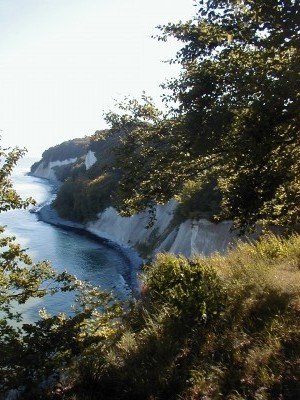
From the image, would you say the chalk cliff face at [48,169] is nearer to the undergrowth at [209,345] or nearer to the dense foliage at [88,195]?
the dense foliage at [88,195]

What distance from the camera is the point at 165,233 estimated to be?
135 ft

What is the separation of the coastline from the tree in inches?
454

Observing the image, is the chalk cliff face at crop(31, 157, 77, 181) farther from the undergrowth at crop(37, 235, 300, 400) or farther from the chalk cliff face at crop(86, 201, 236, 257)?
the undergrowth at crop(37, 235, 300, 400)

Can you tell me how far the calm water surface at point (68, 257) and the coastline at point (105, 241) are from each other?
455 mm

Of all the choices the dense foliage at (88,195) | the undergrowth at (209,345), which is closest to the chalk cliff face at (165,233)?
the dense foliage at (88,195)

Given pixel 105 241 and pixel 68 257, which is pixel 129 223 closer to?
pixel 105 241

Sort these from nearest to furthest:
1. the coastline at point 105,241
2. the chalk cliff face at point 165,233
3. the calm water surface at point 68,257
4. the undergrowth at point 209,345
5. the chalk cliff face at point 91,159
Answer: the undergrowth at point 209,345
the chalk cliff face at point 165,233
the calm water surface at point 68,257
the coastline at point 105,241
the chalk cliff face at point 91,159

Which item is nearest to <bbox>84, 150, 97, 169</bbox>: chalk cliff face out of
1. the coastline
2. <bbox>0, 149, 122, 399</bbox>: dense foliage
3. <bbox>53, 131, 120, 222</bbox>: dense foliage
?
<bbox>53, 131, 120, 222</bbox>: dense foliage

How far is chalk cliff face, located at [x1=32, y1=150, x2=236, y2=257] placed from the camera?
27116mm

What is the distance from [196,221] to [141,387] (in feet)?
80.8

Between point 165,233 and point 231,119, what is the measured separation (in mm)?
33744

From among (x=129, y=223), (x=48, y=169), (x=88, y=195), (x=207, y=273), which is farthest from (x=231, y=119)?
(x=48, y=169)

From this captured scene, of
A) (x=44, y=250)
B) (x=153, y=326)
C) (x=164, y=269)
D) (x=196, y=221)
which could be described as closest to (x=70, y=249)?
(x=44, y=250)

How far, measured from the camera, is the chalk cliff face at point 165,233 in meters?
27.1
